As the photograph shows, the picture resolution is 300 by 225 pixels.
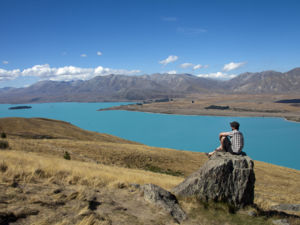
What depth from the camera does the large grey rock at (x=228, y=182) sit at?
31.7ft

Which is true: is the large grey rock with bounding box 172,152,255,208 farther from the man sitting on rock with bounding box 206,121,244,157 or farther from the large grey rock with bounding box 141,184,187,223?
the large grey rock with bounding box 141,184,187,223

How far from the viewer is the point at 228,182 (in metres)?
9.76

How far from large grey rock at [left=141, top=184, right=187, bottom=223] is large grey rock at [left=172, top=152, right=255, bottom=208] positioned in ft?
3.78

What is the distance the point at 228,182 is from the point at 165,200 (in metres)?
2.83

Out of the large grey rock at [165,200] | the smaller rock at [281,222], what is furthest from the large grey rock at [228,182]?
the smaller rock at [281,222]

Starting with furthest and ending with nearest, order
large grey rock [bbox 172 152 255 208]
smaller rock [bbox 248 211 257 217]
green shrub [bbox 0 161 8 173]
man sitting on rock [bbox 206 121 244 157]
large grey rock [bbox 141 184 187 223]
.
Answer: green shrub [bbox 0 161 8 173]
man sitting on rock [bbox 206 121 244 157]
large grey rock [bbox 172 152 255 208]
smaller rock [bbox 248 211 257 217]
large grey rock [bbox 141 184 187 223]

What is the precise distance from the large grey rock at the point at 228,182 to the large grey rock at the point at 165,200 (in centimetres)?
115

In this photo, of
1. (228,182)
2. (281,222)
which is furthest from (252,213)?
(228,182)

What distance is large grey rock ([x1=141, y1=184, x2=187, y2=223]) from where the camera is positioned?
8562mm

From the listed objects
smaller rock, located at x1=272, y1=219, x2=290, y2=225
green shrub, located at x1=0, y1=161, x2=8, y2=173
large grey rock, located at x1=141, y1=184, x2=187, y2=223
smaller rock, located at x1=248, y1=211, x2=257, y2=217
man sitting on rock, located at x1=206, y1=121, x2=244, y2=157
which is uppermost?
man sitting on rock, located at x1=206, y1=121, x2=244, y2=157

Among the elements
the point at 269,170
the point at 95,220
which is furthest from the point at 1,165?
the point at 269,170

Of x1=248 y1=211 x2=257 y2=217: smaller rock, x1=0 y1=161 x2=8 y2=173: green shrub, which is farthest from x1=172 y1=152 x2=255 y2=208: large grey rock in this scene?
x1=0 y1=161 x2=8 y2=173: green shrub

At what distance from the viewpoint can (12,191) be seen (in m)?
8.41

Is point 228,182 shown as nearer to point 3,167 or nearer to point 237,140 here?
point 237,140
